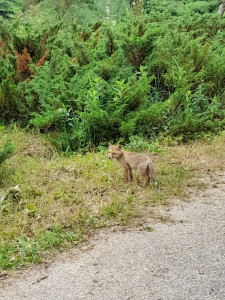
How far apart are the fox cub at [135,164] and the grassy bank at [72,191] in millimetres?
144

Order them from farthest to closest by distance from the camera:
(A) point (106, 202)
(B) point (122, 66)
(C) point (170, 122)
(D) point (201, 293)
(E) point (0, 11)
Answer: (E) point (0, 11) < (B) point (122, 66) < (C) point (170, 122) < (A) point (106, 202) < (D) point (201, 293)

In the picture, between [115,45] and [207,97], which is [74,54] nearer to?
[115,45]

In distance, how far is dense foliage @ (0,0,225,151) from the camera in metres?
7.92

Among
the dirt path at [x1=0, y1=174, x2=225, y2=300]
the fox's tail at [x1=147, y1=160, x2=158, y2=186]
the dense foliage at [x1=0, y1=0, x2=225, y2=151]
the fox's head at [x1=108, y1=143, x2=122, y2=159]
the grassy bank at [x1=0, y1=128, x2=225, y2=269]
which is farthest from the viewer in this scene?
the dense foliage at [x1=0, y1=0, x2=225, y2=151]

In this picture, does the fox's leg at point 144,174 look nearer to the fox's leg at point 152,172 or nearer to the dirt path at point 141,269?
the fox's leg at point 152,172

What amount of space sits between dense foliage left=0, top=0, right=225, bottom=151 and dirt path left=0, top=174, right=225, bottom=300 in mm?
3243

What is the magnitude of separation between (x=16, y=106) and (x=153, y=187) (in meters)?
4.17

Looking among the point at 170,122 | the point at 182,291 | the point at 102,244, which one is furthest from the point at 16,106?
the point at 182,291

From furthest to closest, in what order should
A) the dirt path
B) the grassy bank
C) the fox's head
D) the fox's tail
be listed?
the fox's head → the fox's tail → the grassy bank → the dirt path

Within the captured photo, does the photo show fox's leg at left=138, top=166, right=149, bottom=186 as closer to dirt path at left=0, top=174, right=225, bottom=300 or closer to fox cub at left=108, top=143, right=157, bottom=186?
fox cub at left=108, top=143, right=157, bottom=186

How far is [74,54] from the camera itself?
954 centimetres

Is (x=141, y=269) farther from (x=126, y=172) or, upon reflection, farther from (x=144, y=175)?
(x=126, y=172)

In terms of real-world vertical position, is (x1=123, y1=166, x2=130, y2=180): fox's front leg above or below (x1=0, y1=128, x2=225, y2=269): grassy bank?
above

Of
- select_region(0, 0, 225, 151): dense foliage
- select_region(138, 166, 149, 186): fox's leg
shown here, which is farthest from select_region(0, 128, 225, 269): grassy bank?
select_region(0, 0, 225, 151): dense foliage
